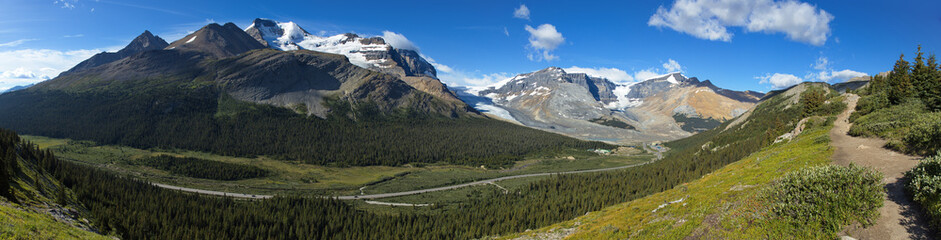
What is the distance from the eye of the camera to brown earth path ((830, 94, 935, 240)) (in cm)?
1652

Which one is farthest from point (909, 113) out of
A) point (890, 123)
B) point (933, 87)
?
point (933, 87)

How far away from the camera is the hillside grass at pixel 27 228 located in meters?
23.1

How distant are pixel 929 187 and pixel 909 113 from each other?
3699 centimetres

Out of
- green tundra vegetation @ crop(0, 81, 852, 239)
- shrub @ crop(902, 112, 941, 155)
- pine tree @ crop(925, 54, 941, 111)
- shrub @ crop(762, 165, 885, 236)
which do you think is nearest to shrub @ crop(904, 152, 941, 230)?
shrub @ crop(762, 165, 885, 236)

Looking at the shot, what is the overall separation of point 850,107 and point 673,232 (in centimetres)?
7310

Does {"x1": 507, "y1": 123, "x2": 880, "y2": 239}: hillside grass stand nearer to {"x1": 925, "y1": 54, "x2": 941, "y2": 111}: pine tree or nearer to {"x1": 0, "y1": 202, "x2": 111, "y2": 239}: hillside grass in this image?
{"x1": 925, "y1": 54, "x2": 941, "y2": 111}: pine tree

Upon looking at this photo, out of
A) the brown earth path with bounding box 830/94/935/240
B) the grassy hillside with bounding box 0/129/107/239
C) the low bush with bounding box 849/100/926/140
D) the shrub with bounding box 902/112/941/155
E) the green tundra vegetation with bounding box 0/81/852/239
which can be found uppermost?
the low bush with bounding box 849/100/926/140

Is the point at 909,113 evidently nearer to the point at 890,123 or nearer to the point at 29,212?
the point at 890,123

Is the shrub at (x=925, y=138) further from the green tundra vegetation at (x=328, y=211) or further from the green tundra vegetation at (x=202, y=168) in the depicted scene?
the green tundra vegetation at (x=202, y=168)

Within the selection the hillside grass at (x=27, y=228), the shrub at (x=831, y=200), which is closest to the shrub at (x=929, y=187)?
the shrub at (x=831, y=200)

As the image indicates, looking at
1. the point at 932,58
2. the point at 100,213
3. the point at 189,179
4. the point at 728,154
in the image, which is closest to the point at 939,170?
the point at 932,58

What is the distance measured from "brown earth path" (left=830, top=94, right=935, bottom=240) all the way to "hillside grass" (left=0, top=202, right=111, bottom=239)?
4820 cm

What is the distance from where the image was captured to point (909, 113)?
132 feet

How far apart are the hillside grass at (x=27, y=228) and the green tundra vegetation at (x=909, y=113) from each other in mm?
62840
